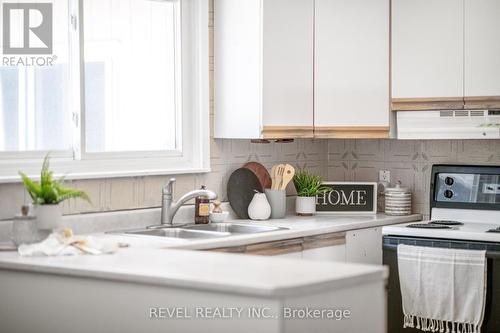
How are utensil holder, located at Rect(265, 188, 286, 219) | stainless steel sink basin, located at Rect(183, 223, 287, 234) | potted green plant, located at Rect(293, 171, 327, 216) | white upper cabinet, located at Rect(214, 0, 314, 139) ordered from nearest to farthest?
stainless steel sink basin, located at Rect(183, 223, 287, 234) → white upper cabinet, located at Rect(214, 0, 314, 139) → utensil holder, located at Rect(265, 188, 286, 219) → potted green plant, located at Rect(293, 171, 327, 216)

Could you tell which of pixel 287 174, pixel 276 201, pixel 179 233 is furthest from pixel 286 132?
pixel 179 233

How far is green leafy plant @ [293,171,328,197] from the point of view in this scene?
5.57m

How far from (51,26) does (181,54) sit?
853mm

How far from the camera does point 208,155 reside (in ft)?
17.1

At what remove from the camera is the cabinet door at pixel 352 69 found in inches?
212

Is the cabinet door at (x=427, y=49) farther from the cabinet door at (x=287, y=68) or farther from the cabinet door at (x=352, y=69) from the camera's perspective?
the cabinet door at (x=287, y=68)

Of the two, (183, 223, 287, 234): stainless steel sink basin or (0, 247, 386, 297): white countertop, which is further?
(183, 223, 287, 234): stainless steel sink basin

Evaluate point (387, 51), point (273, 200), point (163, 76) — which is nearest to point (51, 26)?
point (163, 76)

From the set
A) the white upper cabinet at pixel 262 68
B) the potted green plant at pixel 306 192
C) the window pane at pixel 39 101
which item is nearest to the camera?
the window pane at pixel 39 101

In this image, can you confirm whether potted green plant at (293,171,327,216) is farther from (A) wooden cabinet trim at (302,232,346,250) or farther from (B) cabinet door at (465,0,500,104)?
(B) cabinet door at (465,0,500,104)

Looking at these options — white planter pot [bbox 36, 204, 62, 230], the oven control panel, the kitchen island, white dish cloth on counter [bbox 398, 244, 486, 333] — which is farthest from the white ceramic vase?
white planter pot [bbox 36, 204, 62, 230]

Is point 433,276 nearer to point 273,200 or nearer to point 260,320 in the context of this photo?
point 273,200

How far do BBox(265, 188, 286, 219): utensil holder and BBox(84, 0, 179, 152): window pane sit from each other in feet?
2.11

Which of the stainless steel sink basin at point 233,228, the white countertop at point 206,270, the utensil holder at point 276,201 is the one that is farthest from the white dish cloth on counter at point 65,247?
the utensil holder at point 276,201
